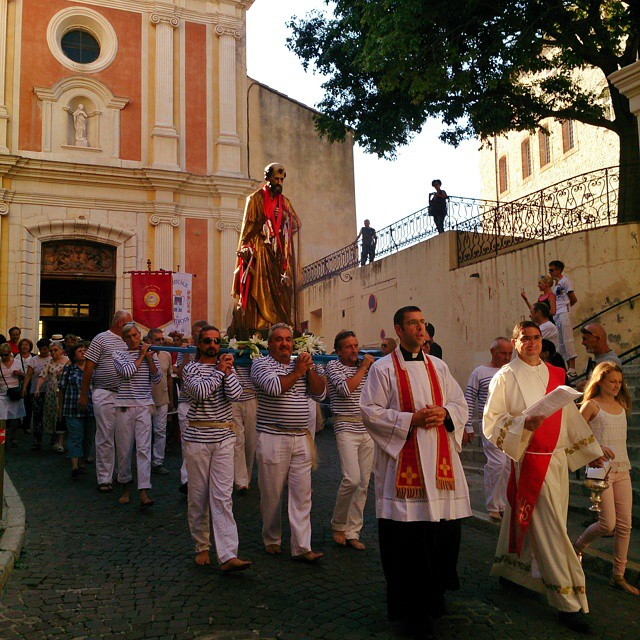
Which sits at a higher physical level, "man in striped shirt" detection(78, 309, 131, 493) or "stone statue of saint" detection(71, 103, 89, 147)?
"stone statue of saint" detection(71, 103, 89, 147)

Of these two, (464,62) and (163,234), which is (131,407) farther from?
(163,234)

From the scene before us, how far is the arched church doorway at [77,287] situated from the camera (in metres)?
22.1

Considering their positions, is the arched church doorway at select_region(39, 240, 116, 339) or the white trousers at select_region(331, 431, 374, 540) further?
the arched church doorway at select_region(39, 240, 116, 339)

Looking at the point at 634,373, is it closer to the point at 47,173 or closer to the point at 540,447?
the point at 540,447

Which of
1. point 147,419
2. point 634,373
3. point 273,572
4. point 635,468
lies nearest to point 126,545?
point 273,572

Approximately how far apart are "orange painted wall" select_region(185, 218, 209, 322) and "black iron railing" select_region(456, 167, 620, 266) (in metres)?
8.76

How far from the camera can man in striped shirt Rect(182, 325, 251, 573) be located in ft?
19.7

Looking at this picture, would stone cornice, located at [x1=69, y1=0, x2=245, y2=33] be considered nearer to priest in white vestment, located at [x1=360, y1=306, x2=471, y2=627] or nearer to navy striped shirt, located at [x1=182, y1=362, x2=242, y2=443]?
navy striped shirt, located at [x1=182, y1=362, x2=242, y2=443]

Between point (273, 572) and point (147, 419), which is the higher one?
point (147, 419)

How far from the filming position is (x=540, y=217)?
15.8 meters

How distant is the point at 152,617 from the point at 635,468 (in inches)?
217

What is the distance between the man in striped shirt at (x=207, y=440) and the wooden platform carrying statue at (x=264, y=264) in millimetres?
3103

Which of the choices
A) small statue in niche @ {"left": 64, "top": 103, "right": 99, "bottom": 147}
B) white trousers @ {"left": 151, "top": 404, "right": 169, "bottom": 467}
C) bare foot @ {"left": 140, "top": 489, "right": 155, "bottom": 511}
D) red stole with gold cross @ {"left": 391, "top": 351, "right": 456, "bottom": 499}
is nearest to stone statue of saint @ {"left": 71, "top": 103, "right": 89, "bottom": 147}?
small statue in niche @ {"left": 64, "top": 103, "right": 99, "bottom": 147}

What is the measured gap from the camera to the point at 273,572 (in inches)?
→ 227
